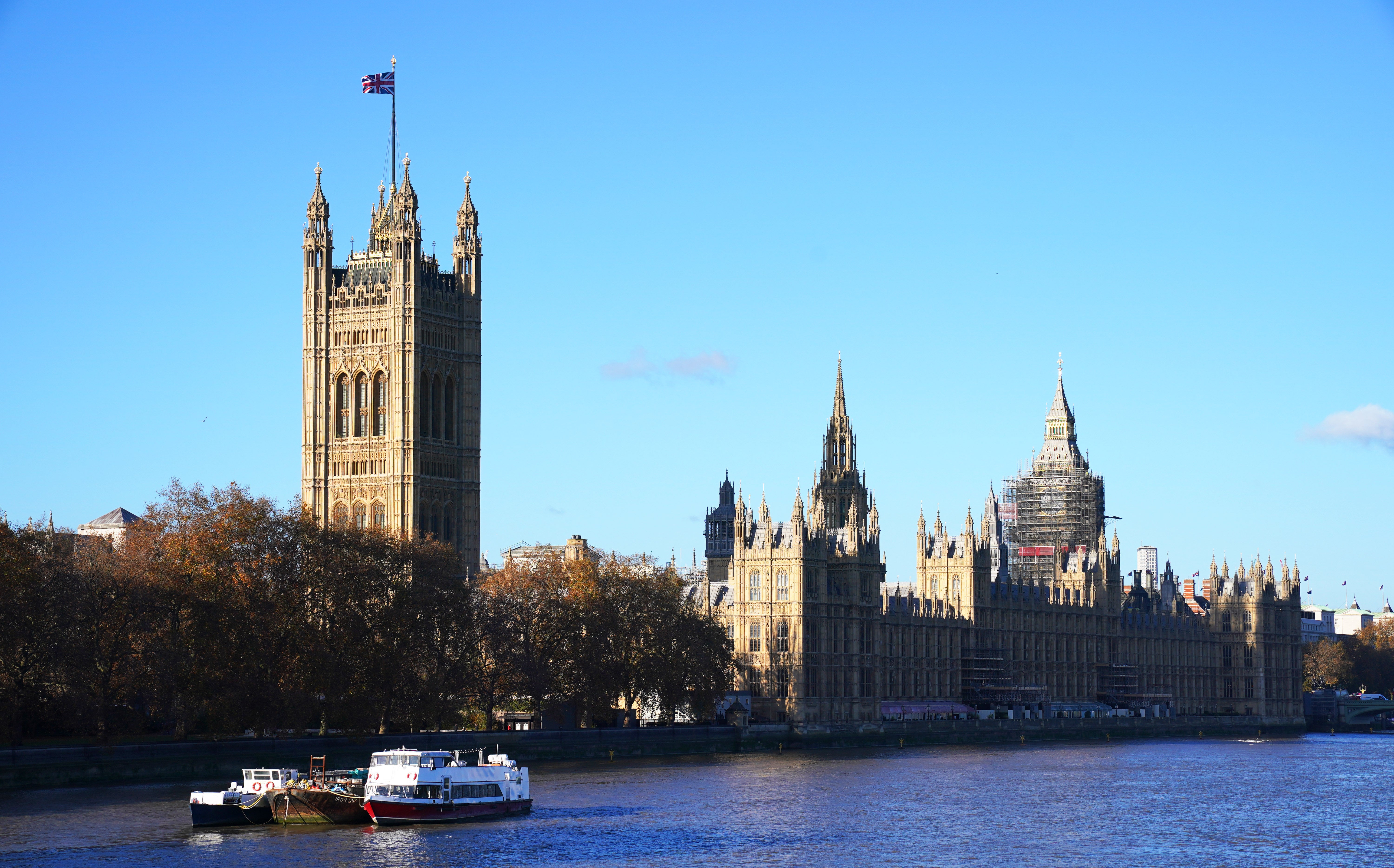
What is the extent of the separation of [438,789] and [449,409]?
87.3 meters

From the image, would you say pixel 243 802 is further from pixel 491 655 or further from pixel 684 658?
pixel 684 658

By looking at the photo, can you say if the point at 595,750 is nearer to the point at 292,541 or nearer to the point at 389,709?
the point at 389,709

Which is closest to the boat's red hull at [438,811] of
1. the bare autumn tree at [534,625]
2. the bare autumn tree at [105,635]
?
the bare autumn tree at [105,635]

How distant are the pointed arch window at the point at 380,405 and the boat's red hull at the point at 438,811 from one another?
266ft

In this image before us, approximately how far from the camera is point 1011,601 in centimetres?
19650

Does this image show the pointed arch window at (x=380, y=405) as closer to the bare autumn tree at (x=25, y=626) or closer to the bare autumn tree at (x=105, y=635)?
the bare autumn tree at (x=105, y=635)

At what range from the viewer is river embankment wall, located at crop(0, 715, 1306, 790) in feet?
333

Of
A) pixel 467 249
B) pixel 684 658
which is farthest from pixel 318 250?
pixel 684 658

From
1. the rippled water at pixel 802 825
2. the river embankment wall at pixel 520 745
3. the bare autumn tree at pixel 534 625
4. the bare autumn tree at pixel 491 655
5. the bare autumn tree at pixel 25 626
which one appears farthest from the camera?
the bare autumn tree at pixel 534 625

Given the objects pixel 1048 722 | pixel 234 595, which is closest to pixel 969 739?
pixel 1048 722

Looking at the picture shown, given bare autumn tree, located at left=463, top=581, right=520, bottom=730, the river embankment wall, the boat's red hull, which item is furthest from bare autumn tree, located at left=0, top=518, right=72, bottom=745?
bare autumn tree, located at left=463, top=581, right=520, bottom=730

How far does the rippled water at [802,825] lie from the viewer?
81.2 metres

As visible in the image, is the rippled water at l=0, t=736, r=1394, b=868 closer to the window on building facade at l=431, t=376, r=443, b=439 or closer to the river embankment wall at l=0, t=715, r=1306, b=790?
the river embankment wall at l=0, t=715, r=1306, b=790

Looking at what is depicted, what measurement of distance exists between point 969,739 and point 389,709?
208ft
